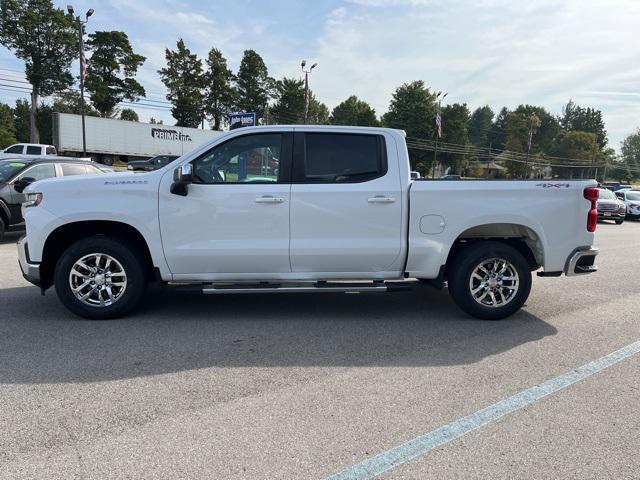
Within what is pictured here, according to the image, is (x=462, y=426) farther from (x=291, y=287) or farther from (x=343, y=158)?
(x=343, y=158)

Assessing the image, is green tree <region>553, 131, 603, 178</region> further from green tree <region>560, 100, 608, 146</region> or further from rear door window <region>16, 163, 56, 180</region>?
rear door window <region>16, 163, 56, 180</region>

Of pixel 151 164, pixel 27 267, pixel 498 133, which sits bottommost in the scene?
pixel 27 267

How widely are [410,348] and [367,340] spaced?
44cm

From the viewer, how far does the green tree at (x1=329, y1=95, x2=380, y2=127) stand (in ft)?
287

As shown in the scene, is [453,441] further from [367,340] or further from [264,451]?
[367,340]

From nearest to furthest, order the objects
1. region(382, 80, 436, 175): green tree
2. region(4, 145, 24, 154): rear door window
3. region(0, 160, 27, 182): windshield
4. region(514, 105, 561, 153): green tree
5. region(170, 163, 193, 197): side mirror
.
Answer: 1. region(170, 163, 193, 197): side mirror
2. region(0, 160, 27, 182): windshield
3. region(4, 145, 24, 154): rear door window
4. region(382, 80, 436, 175): green tree
5. region(514, 105, 561, 153): green tree

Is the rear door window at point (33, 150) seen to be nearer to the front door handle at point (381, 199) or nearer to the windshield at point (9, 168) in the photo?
the windshield at point (9, 168)

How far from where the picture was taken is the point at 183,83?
65500mm

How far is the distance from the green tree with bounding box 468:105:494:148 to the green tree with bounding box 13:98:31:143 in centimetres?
11413

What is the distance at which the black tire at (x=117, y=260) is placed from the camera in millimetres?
5016

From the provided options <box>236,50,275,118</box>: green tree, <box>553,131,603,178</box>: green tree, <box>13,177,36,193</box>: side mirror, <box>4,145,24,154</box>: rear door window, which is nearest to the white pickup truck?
<box>13,177,36,193</box>: side mirror

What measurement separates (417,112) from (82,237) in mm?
80079

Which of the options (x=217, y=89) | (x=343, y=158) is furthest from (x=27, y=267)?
(x=217, y=89)

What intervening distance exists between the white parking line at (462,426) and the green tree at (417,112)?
75.7 m
